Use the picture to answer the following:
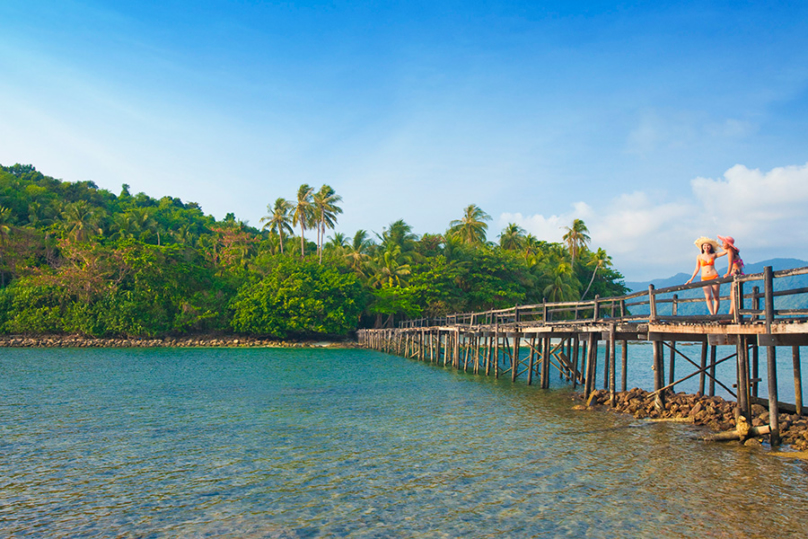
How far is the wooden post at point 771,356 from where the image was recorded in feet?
28.0

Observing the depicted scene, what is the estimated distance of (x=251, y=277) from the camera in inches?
2178

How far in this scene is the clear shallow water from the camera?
696 centimetres

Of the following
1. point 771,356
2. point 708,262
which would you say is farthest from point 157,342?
point 771,356

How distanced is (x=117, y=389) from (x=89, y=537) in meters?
15.1

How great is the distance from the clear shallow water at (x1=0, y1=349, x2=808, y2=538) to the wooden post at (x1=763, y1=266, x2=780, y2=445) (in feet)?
1.96

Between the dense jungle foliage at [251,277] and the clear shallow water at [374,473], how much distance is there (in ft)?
114

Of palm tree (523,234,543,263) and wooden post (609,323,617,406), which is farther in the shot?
palm tree (523,234,543,263)

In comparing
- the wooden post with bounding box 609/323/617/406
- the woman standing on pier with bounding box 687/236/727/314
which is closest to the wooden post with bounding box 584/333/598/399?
the wooden post with bounding box 609/323/617/406

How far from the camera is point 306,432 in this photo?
40.9ft

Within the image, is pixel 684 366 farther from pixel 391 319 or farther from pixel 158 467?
pixel 158 467

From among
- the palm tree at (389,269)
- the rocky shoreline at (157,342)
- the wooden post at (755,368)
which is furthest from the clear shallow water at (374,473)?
the palm tree at (389,269)

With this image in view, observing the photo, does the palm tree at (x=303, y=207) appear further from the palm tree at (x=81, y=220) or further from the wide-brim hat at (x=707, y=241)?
the wide-brim hat at (x=707, y=241)

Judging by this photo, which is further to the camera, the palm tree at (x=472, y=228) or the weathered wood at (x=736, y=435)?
the palm tree at (x=472, y=228)

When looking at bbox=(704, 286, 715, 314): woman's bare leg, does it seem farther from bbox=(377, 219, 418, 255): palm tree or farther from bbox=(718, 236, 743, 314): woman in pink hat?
bbox=(377, 219, 418, 255): palm tree
